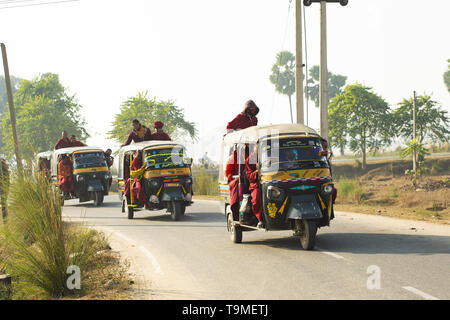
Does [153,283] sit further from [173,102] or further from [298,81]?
[173,102]

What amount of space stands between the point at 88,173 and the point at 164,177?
896 centimetres

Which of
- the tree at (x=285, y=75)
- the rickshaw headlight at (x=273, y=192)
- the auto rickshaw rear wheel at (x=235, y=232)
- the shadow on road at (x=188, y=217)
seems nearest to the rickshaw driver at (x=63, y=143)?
the shadow on road at (x=188, y=217)

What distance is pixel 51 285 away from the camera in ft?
27.1

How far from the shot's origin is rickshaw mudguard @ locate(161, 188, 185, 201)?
57.8ft

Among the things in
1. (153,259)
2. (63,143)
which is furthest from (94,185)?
(153,259)

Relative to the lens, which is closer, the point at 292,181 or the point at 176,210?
the point at 292,181

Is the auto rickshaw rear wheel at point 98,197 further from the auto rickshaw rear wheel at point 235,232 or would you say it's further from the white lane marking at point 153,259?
the auto rickshaw rear wheel at point 235,232

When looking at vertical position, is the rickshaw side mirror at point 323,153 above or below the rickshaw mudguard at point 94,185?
above

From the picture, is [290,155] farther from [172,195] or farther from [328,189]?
[172,195]

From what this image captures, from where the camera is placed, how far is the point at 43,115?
202 ft

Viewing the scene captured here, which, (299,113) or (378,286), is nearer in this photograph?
(378,286)

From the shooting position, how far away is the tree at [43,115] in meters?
60.8
